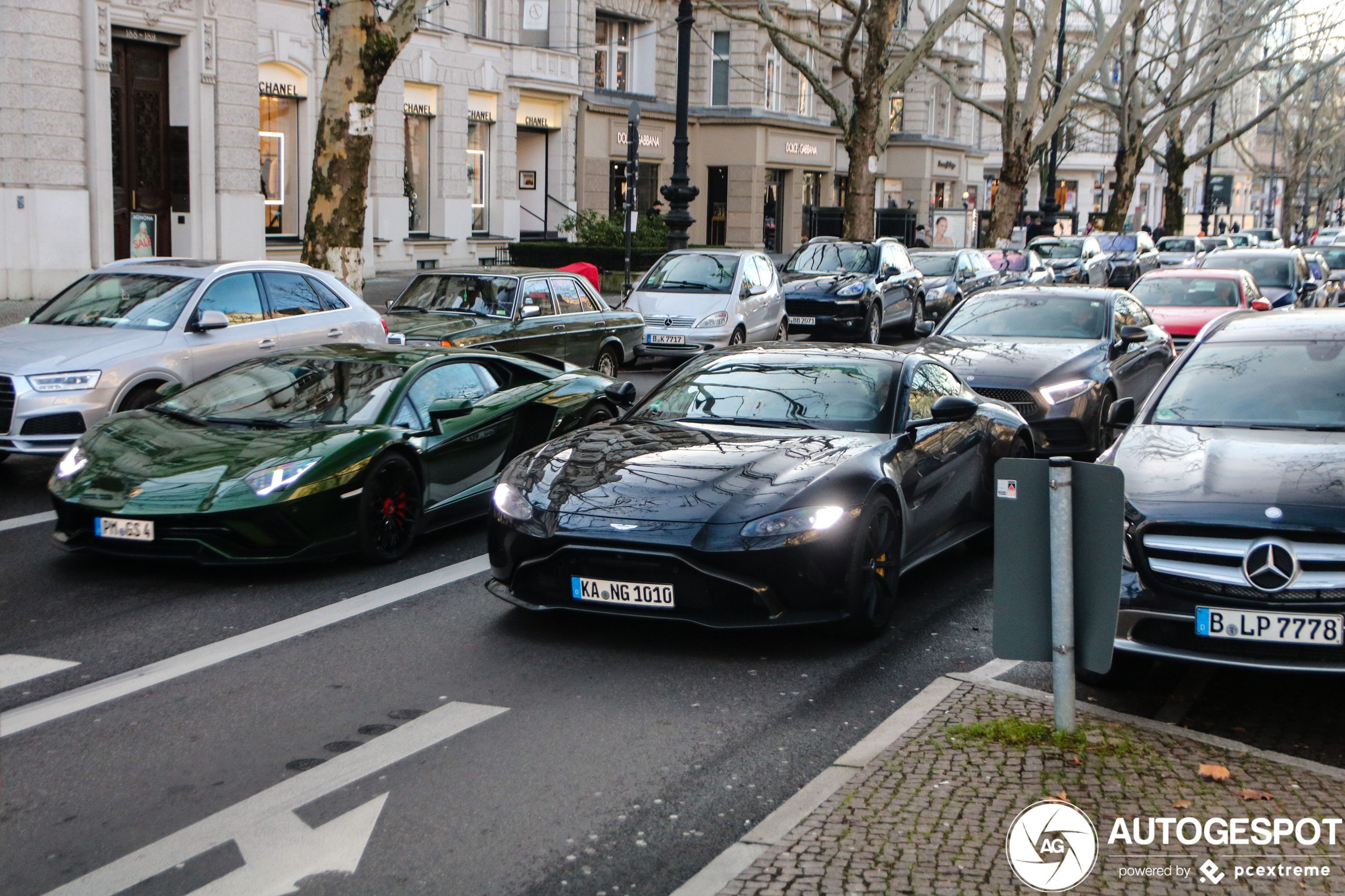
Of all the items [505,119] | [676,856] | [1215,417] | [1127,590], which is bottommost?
[676,856]

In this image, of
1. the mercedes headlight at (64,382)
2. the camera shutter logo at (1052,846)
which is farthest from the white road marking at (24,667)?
the mercedes headlight at (64,382)

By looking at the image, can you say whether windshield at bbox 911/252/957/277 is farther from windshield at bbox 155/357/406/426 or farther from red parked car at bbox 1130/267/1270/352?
windshield at bbox 155/357/406/426

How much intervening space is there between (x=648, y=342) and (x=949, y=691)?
14.2m

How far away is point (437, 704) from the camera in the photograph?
592cm

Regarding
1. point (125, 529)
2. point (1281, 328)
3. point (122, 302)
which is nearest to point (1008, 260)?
point (122, 302)

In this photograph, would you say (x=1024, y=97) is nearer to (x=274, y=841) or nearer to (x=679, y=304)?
(x=679, y=304)

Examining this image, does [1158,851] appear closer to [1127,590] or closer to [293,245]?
[1127,590]

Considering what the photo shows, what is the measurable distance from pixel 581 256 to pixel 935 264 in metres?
8.33

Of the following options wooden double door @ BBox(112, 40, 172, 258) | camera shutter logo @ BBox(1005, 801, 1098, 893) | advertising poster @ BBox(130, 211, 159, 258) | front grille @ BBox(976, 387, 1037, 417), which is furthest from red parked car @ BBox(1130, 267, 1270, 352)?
wooden double door @ BBox(112, 40, 172, 258)

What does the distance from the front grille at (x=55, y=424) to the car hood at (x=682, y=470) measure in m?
4.66

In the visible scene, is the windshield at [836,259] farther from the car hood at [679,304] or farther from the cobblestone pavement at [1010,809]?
the cobblestone pavement at [1010,809]

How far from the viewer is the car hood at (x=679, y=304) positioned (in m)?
19.9

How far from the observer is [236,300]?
12.5 meters

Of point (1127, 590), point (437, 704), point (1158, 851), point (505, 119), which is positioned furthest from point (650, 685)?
point (505, 119)
